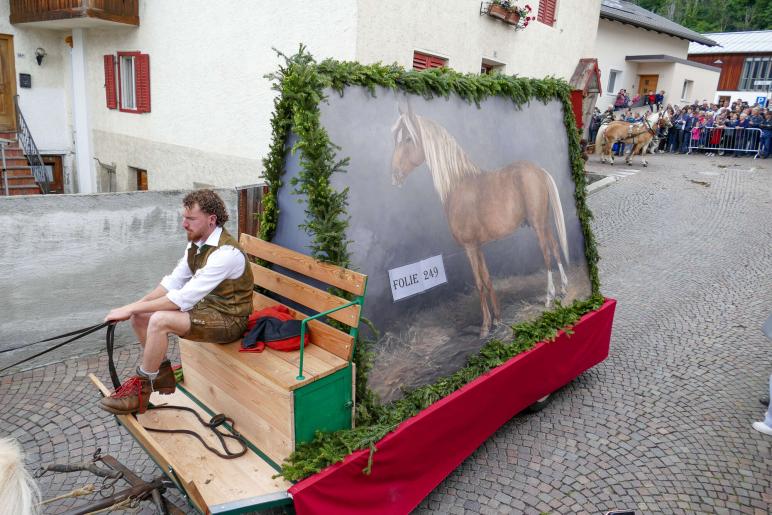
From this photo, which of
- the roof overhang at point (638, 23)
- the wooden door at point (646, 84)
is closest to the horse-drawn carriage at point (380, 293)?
the roof overhang at point (638, 23)

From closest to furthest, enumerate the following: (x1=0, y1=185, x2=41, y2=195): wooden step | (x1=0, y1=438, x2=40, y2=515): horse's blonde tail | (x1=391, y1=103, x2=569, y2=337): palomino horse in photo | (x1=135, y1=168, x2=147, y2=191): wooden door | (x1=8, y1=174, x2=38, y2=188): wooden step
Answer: (x1=0, y1=438, x2=40, y2=515): horse's blonde tail, (x1=391, y1=103, x2=569, y2=337): palomino horse in photo, (x1=0, y1=185, x2=41, y2=195): wooden step, (x1=8, y1=174, x2=38, y2=188): wooden step, (x1=135, y1=168, x2=147, y2=191): wooden door

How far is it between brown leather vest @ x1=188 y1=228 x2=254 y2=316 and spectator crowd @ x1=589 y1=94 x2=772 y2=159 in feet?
63.5

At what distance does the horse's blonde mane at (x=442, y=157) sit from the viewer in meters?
4.17

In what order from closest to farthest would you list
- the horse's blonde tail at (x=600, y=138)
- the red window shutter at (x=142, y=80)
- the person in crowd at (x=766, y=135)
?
the red window shutter at (x=142, y=80)
the horse's blonde tail at (x=600, y=138)
the person in crowd at (x=766, y=135)

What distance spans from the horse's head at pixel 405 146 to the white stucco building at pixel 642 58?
1966 centimetres

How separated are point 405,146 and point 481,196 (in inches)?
37.8

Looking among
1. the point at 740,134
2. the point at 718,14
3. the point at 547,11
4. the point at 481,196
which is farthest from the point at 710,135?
the point at 718,14

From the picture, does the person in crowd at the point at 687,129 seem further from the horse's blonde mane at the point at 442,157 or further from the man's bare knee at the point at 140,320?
the man's bare knee at the point at 140,320

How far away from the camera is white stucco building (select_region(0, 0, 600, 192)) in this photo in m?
9.53

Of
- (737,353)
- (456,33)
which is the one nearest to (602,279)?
(737,353)

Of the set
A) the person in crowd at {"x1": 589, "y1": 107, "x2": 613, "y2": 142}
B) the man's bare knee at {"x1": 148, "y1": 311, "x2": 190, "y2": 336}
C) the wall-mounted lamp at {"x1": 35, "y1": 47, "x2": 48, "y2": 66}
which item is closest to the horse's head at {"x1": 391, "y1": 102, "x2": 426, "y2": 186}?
the man's bare knee at {"x1": 148, "y1": 311, "x2": 190, "y2": 336}

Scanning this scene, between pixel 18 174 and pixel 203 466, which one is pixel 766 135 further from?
pixel 18 174

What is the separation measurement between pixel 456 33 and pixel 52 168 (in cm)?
1191

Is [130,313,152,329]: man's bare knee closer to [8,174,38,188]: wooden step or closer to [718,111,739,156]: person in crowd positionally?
[8,174,38,188]: wooden step
